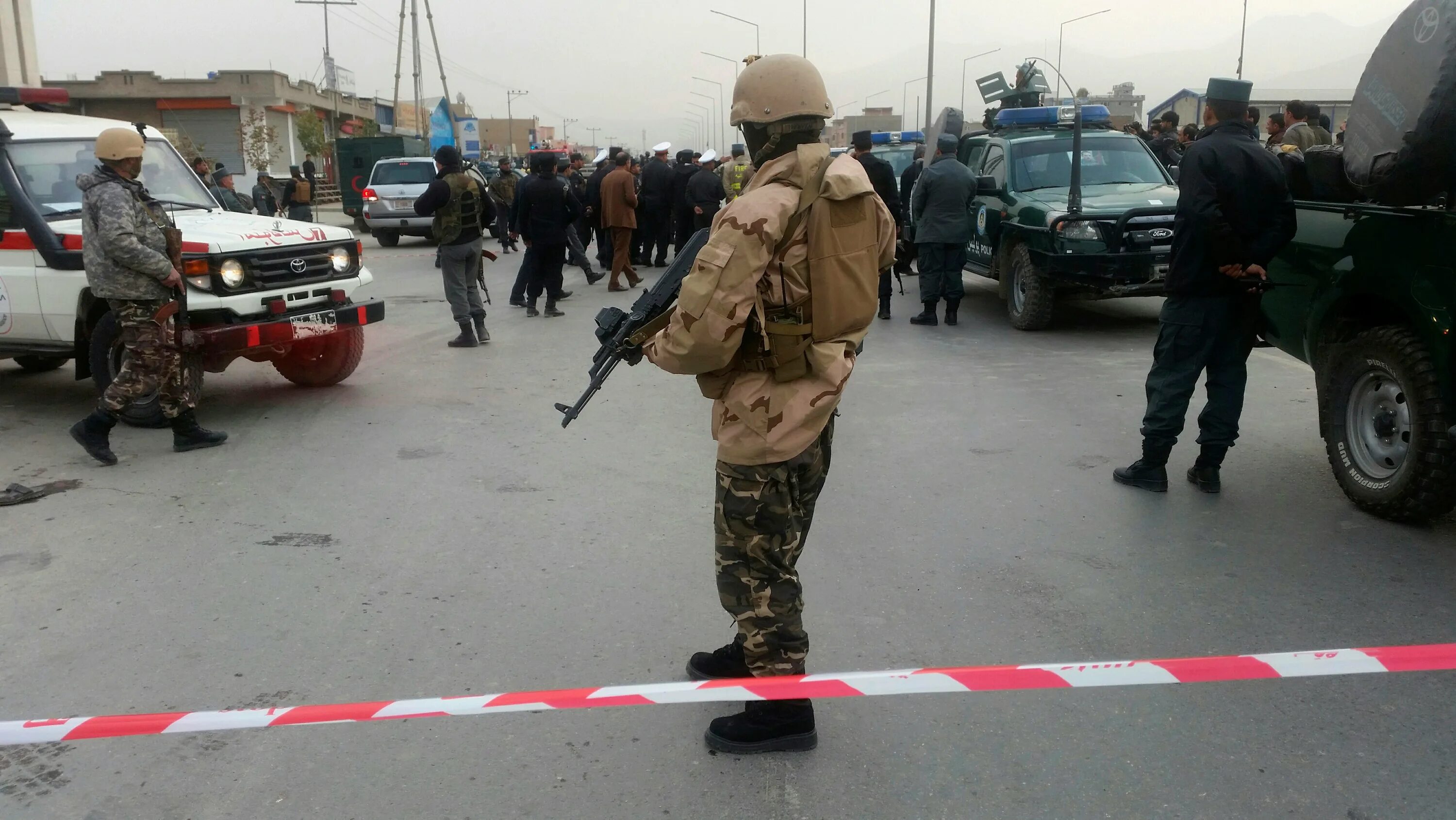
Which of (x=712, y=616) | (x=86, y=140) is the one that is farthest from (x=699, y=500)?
(x=86, y=140)

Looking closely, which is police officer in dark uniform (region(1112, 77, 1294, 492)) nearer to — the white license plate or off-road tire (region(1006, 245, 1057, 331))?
off-road tire (region(1006, 245, 1057, 331))

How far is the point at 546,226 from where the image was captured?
11.7 metres

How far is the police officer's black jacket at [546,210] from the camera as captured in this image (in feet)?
38.0

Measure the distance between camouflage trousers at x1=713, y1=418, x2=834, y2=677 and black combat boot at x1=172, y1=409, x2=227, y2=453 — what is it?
4510mm

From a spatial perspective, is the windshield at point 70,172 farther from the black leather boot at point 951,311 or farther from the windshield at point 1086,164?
the windshield at point 1086,164

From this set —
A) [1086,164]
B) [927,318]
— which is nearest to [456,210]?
[927,318]

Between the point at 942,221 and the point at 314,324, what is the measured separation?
5.71 meters

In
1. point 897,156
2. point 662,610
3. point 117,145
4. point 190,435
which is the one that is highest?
point 897,156

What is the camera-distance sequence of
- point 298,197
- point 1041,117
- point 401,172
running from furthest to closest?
point 401,172 → point 298,197 → point 1041,117

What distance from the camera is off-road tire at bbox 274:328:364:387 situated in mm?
8070

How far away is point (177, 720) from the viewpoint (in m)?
2.76

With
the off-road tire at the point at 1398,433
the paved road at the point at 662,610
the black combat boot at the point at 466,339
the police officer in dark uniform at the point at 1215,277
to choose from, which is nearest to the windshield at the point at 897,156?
the black combat boot at the point at 466,339

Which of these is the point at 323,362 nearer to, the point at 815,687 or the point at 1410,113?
the point at 815,687

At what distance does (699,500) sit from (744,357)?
100 inches
